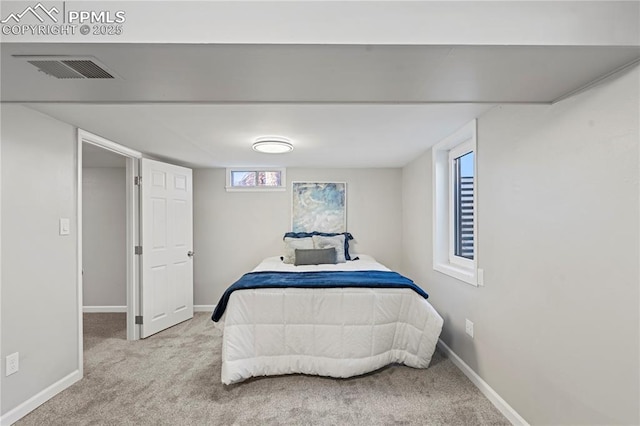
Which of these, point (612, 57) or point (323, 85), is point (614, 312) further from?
point (323, 85)

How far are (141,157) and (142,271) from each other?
4.18 feet

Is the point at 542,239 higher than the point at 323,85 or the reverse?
the reverse

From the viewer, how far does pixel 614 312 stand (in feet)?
4.27

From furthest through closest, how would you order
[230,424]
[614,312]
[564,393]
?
[230,424]
[564,393]
[614,312]

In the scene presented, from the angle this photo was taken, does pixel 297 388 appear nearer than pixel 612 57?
No

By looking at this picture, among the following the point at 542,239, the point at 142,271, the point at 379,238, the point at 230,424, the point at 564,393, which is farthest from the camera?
the point at 379,238

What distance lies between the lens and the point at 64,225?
2484 mm

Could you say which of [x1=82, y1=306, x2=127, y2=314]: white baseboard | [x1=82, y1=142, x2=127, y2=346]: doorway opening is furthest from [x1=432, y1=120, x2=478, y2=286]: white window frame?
[x1=82, y1=306, x2=127, y2=314]: white baseboard

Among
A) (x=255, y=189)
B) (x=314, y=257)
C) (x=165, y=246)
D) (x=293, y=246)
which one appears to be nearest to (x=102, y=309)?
(x=165, y=246)

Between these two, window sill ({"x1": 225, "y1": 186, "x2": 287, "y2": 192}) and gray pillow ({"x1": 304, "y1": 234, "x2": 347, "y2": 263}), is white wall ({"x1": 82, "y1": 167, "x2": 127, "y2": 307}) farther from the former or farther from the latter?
gray pillow ({"x1": 304, "y1": 234, "x2": 347, "y2": 263})

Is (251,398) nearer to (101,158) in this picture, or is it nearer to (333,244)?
(333,244)

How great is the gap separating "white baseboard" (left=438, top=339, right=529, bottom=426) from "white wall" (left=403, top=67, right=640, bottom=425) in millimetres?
46

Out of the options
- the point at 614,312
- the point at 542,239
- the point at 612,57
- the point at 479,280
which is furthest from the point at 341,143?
the point at 614,312

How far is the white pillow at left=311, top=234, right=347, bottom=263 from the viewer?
408cm
